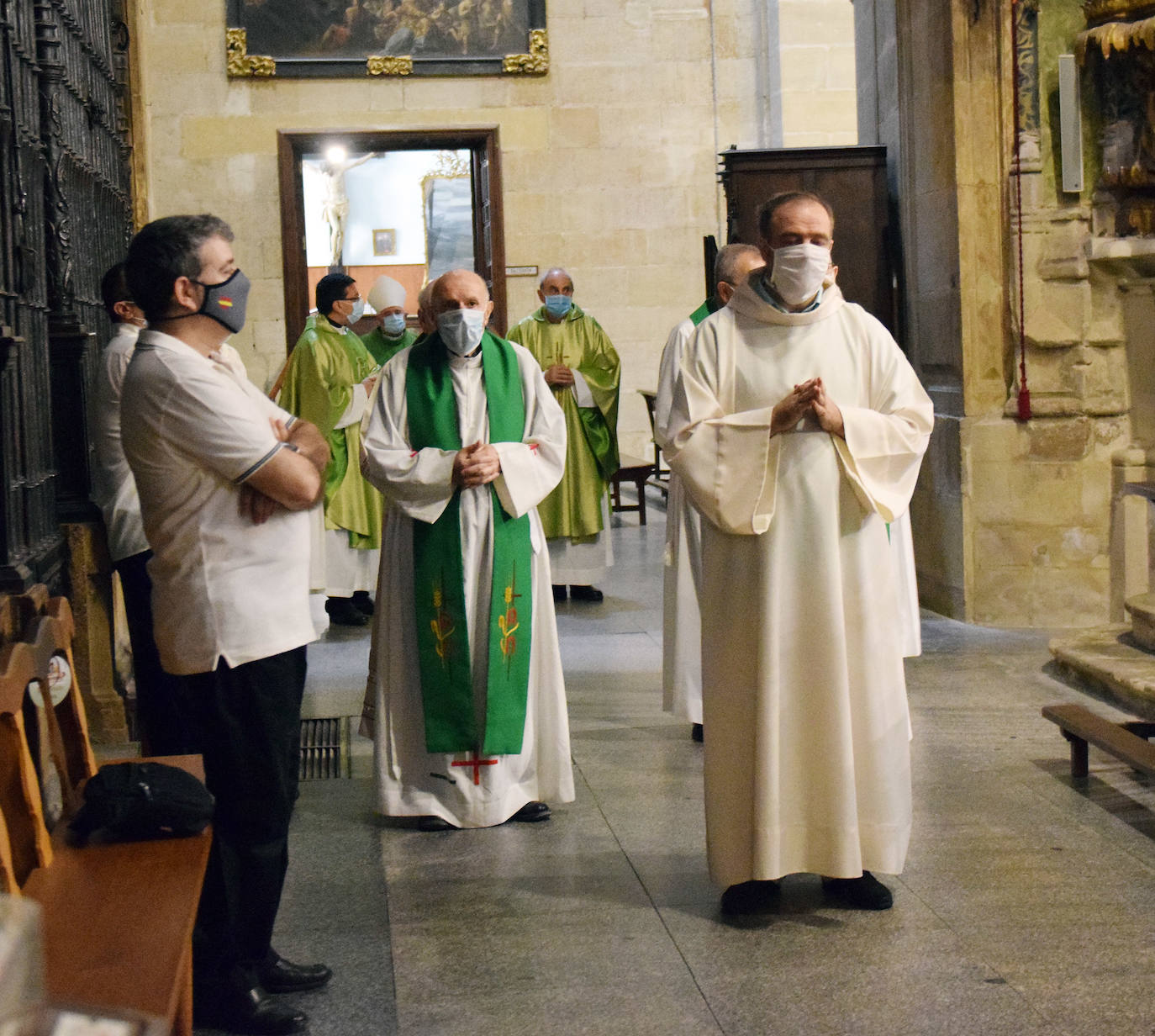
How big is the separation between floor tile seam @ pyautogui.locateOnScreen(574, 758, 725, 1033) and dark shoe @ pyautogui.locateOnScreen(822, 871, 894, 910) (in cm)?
43

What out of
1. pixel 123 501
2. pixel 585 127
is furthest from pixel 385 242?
pixel 123 501

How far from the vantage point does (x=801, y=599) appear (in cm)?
352

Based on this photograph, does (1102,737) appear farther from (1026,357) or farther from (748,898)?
(1026,357)

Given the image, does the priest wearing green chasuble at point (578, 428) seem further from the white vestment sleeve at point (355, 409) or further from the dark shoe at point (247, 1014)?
the dark shoe at point (247, 1014)

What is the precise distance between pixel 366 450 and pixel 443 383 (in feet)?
1.03

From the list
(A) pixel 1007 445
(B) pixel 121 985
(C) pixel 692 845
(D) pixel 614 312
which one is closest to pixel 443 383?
(C) pixel 692 845

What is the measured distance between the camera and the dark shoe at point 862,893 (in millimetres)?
3586

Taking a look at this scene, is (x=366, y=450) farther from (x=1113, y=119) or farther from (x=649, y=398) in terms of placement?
(x=649, y=398)

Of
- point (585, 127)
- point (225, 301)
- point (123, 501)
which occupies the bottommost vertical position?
point (123, 501)

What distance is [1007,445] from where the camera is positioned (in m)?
7.38

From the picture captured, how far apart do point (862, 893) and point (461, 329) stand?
203cm

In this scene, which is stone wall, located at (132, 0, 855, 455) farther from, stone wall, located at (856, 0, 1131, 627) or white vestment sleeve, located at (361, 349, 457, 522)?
white vestment sleeve, located at (361, 349, 457, 522)

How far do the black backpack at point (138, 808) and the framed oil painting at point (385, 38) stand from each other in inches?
425

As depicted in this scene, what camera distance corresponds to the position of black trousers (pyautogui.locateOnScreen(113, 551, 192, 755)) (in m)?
4.26
